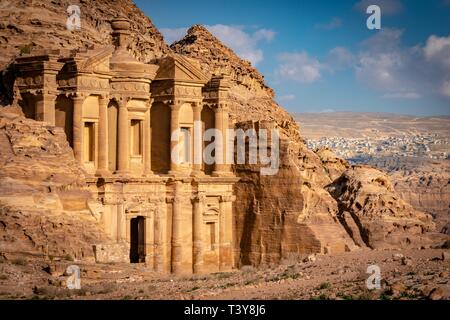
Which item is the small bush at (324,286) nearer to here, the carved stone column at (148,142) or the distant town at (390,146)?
the carved stone column at (148,142)

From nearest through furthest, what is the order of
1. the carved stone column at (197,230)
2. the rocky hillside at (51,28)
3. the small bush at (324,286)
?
1. the small bush at (324,286)
2. the rocky hillside at (51,28)
3. the carved stone column at (197,230)

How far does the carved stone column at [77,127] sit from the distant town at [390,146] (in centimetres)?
8857

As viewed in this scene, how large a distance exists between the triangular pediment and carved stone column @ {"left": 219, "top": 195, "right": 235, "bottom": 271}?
5.63 m

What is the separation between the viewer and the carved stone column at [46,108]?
39.5m

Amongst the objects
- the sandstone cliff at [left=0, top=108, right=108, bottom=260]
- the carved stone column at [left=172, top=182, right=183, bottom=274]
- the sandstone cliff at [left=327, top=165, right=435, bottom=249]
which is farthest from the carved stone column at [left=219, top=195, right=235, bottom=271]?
the sandstone cliff at [left=0, top=108, right=108, bottom=260]

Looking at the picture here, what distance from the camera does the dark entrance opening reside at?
42.3 m

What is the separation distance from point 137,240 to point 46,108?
24.2 feet

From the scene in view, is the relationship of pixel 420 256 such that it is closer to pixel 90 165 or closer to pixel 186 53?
pixel 90 165

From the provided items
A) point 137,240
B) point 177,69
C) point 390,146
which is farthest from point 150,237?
point 390,146

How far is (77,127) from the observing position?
40031 mm

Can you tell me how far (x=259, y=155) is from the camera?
149 feet

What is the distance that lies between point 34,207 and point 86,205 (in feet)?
8.19

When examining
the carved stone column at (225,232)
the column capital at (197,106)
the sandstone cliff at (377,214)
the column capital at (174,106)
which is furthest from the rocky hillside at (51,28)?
the sandstone cliff at (377,214)

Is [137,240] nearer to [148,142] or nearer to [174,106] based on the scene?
[148,142]
